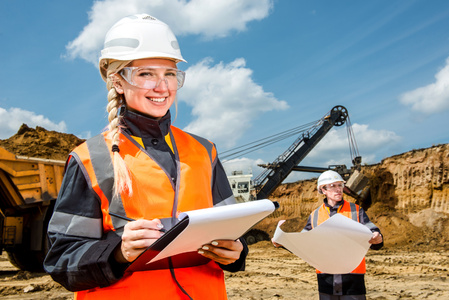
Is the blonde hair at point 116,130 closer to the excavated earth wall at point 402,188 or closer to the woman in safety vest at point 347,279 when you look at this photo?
the woman in safety vest at point 347,279

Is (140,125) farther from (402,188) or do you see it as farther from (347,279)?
(402,188)

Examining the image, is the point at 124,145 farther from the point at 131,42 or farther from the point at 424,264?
the point at 424,264

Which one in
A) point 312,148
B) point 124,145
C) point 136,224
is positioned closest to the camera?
point 136,224

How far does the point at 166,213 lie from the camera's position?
4.60 feet

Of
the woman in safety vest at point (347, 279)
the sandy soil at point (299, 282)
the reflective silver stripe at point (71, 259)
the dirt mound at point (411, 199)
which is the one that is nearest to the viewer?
the reflective silver stripe at point (71, 259)

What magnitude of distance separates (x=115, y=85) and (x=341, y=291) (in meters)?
3.17

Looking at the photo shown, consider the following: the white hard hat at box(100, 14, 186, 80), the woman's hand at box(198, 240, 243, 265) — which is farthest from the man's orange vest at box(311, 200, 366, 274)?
the white hard hat at box(100, 14, 186, 80)

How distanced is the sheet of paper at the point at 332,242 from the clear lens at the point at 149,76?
1288 mm

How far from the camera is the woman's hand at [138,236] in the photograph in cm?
120

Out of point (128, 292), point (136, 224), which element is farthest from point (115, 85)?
point (128, 292)

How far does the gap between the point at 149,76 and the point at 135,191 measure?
18.6 inches

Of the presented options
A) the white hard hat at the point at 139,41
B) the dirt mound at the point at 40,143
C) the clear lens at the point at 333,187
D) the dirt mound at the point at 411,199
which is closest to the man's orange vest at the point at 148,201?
the white hard hat at the point at 139,41

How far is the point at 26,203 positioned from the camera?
8.94 meters

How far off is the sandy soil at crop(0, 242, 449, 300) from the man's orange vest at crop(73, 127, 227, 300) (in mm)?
5709
